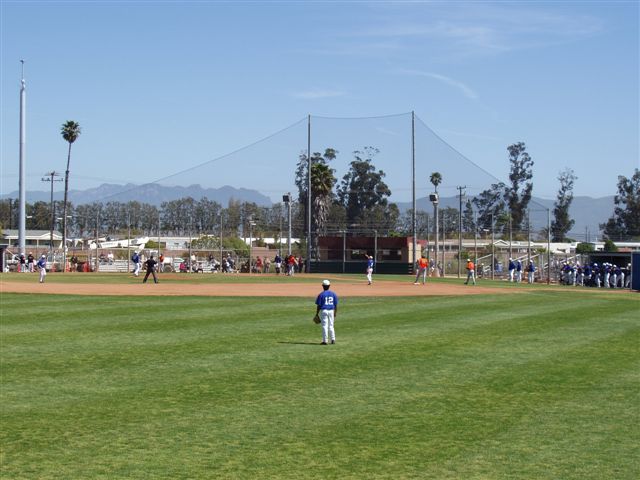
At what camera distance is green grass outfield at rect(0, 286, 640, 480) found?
31.4ft

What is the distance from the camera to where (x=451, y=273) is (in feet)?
231

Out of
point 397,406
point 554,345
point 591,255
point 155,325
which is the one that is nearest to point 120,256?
point 591,255

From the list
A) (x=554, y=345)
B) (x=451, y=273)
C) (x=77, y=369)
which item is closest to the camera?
(x=77, y=369)

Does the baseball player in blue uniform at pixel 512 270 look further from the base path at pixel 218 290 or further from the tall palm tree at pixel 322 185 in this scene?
the tall palm tree at pixel 322 185

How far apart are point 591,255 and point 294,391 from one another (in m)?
53.8

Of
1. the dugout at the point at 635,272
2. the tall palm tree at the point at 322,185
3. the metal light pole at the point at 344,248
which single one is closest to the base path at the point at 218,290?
the dugout at the point at 635,272

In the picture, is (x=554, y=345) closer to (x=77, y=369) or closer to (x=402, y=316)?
(x=402, y=316)

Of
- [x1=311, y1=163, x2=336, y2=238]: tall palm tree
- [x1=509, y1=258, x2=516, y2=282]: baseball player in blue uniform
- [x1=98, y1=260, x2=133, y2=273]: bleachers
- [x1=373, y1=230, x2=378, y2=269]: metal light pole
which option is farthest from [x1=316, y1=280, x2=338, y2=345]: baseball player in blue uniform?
[x1=311, y1=163, x2=336, y2=238]: tall palm tree

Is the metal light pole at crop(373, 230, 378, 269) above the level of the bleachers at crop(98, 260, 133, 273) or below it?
above

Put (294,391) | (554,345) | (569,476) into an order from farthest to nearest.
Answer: (554,345) < (294,391) < (569,476)

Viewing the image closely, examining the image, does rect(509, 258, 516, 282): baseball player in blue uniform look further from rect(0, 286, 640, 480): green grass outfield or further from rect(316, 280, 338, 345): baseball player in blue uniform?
rect(316, 280, 338, 345): baseball player in blue uniform

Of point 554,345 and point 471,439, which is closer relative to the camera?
point 471,439

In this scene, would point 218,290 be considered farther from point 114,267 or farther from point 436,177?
point 436,177

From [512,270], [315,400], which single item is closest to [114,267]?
[512,270]
